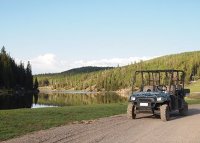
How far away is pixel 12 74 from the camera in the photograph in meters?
134

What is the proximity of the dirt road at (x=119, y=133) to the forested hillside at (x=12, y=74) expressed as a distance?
111709 mm

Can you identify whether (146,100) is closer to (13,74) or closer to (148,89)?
(148,89)

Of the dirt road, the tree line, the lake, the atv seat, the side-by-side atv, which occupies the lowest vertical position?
the dirt road

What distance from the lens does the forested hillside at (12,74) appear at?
129 m

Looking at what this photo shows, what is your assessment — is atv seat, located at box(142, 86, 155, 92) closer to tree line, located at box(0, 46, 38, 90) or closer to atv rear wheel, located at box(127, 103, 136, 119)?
atv rear wheel, located at box(127, 103, 136, 119)

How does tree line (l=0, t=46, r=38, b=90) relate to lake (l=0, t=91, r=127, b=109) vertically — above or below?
above

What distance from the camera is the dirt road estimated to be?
15.8 meters

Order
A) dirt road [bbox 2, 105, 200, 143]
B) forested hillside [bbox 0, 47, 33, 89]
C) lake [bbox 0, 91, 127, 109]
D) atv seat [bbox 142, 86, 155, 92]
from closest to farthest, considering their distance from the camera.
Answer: dirt road [bbox 2, 105, 200, 143] → atv seat [bbox 142, 86, 155, 92] → lake [bbox 0, 91, 127, 109] → forested hillside [bbox 0, 47, 33, 89]

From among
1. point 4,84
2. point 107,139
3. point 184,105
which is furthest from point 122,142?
point 4,84

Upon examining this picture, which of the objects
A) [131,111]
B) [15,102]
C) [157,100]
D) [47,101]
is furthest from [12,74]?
[157,100]

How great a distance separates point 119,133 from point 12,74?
119778mm

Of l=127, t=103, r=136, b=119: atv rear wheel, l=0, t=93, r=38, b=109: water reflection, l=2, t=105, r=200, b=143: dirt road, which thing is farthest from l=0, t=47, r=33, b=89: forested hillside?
l=2, t=105, r=200, b=143: dirt road

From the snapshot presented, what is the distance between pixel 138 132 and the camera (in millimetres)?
18281

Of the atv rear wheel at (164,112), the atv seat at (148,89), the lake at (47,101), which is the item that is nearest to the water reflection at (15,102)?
the lake at (47,101)
